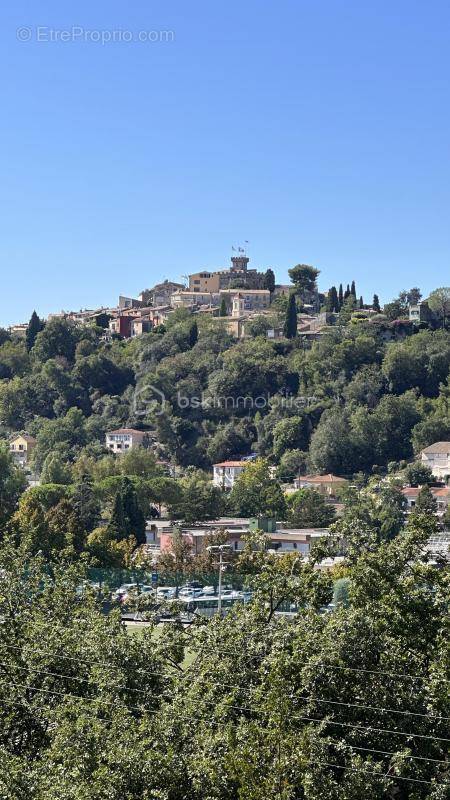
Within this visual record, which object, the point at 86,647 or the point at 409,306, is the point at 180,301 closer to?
the point at 409,306

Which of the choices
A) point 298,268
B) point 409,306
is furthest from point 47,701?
point 298,268

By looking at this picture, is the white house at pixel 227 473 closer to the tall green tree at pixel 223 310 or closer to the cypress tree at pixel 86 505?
the cypress tree at pixel 86 505

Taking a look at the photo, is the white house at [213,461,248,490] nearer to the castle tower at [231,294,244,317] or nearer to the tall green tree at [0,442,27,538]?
the tall green tree at [0,442,27,538]

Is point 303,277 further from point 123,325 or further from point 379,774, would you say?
→ point 379,774

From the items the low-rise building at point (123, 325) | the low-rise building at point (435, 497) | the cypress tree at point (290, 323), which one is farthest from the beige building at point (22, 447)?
the low-rise building at point (435, 497)

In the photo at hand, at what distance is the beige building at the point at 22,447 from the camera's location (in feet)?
313

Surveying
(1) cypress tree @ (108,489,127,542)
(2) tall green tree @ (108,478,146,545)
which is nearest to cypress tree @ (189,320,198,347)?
(2) tall green tree @ (108,478,146,545)

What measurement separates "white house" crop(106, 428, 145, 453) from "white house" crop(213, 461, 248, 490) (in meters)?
7.56

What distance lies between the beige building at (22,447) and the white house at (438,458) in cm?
2605

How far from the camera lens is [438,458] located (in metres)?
85.1

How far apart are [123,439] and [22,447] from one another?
7.21m

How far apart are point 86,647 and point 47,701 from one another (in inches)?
35.3

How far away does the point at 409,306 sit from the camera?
108312 mm

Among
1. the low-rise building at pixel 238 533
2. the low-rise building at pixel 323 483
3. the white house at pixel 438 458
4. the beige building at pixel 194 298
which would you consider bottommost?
the low-rise building at pixel 238 533
